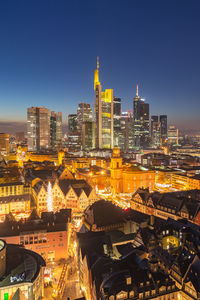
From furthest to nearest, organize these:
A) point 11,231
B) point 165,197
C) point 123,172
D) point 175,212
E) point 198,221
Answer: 1. point 123,172
2. point 165,197
3. point 175,212
4. point 198,221
5. point 11,231

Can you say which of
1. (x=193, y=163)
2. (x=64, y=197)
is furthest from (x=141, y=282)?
(x=193, y=163)

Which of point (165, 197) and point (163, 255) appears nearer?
point (163, 255)

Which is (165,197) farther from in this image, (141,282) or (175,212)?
(141,282)

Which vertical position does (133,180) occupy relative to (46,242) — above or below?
above

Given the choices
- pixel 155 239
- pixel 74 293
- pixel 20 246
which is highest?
pixel 155 239

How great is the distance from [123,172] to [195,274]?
71.4m

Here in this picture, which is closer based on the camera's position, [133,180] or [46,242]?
[46,242]

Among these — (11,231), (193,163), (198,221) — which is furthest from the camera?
(193,163)

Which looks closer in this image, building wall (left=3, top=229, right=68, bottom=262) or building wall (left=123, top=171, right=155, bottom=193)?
building wall (left=3, top=229, right=68, bottom=262)

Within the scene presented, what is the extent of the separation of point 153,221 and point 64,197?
32.6 m

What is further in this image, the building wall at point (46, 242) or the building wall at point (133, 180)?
the building wall at point (133, 180)

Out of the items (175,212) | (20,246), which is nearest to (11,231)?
(20,246)

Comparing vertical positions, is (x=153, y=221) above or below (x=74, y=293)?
above

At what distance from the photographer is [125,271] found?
2902 centimetres
